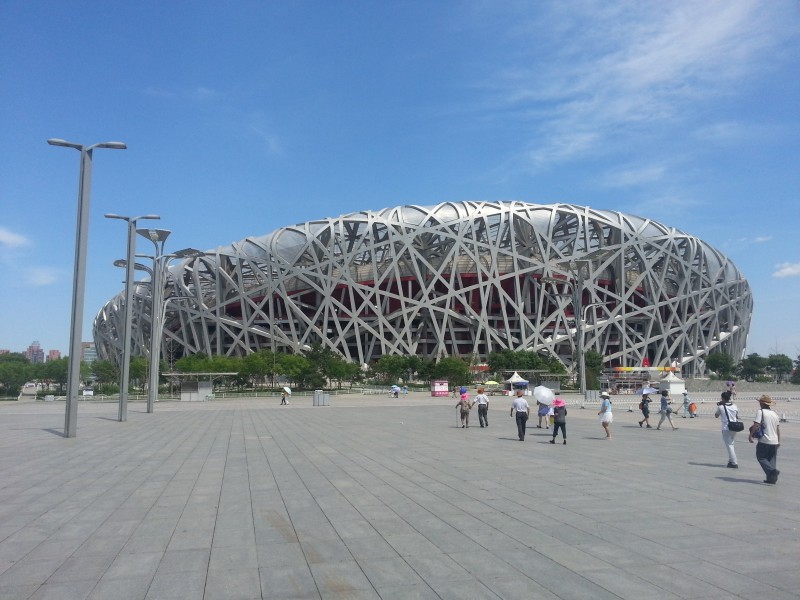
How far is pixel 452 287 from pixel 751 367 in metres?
41.9

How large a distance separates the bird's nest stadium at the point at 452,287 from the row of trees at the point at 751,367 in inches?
108

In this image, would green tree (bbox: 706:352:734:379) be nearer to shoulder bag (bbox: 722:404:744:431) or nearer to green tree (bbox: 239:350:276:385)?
green tree (bbox: 239:350:276:385)

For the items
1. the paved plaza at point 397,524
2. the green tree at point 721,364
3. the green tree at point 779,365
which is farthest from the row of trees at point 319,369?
the paved plaza at point 397,524

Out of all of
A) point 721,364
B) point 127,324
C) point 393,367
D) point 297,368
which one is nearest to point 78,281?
point 127,324

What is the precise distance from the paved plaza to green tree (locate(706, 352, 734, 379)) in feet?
213

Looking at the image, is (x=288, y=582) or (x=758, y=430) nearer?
(x=288, y=582)

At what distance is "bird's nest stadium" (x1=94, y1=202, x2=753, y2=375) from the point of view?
67688mm

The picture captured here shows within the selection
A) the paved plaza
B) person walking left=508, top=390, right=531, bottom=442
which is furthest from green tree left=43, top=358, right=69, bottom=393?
person walking left=508, top=390, right=531, bottom=442

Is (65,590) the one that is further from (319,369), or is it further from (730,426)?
(319,369)

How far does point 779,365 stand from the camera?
95938mm

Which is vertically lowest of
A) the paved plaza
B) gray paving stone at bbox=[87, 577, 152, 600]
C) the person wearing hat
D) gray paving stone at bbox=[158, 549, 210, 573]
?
gray paving stone at bbox=[87, 577, 152, 600]

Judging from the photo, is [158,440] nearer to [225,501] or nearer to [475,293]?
[225,501]

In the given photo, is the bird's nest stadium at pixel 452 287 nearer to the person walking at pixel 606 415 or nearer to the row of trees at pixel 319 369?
the row of trees at pixel 319 369

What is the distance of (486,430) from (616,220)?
5721 cm
